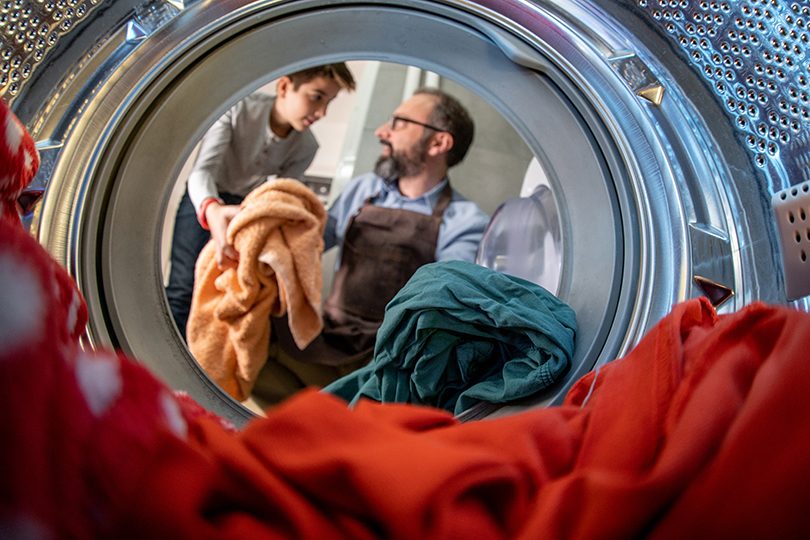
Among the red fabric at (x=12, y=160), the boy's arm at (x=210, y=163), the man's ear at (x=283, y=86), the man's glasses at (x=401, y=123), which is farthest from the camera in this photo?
the man's glasses at (x=401, y=123)

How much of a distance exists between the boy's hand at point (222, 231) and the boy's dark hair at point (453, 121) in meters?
0.56

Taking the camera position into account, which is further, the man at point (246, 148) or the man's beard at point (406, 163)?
the man's beard at point (406, 163)

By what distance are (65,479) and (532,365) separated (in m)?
0.55

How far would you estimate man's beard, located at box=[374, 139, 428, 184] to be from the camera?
1.65 m

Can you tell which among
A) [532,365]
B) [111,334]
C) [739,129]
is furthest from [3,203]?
[739,129]

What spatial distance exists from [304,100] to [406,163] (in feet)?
0.86

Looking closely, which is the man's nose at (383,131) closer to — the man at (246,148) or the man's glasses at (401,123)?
the man's glasses at (401,123)

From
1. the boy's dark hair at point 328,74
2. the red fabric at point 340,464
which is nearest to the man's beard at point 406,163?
the boy's dark hair at point 328,74

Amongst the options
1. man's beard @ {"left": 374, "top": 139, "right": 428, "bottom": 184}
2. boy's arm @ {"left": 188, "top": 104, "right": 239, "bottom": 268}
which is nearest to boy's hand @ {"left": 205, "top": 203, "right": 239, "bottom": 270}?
boy's arm @ {"left": 188, "top": 104, "right": 239, "bottom": 268}

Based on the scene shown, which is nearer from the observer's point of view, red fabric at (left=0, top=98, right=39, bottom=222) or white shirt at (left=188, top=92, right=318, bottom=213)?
red fabric at (left=0, top=98, right=39, bottom=222)

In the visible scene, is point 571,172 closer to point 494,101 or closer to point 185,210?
point 494,101

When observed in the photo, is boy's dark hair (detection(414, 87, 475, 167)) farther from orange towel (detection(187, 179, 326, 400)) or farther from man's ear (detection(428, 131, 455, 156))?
orange towel (detection(187, 179, 326, 400))

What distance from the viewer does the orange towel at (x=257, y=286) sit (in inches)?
50.7

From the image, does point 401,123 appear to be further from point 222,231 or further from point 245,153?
point 222,231
